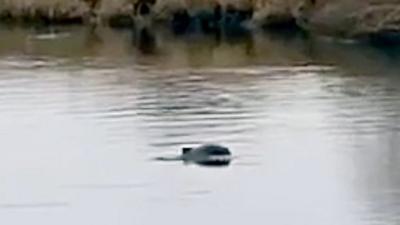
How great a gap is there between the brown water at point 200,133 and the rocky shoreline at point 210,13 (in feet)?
9.38

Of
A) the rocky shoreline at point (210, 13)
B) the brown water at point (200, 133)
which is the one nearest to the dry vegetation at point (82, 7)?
the rocky shoreline at point (210, 13)

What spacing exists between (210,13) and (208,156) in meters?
24.6

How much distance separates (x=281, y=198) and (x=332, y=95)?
950 cm

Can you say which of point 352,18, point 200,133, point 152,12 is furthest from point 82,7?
point 200,133

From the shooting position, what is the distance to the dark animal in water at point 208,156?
20.8 metres

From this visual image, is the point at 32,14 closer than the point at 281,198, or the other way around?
the point at 281,198

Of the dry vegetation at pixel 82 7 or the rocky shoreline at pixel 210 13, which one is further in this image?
the dry vegetation at pixel 82 7

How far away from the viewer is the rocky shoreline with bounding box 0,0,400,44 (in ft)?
133

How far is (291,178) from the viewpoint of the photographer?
19.9 m

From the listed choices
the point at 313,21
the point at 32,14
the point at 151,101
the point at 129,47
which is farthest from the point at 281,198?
the point at 32,14

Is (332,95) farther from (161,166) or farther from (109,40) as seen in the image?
(109,40)

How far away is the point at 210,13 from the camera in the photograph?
45250mm

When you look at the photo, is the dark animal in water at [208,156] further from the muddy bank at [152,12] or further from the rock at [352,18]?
the muddy bank at [152,12]

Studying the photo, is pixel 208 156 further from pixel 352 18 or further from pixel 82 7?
pixel 82 7
